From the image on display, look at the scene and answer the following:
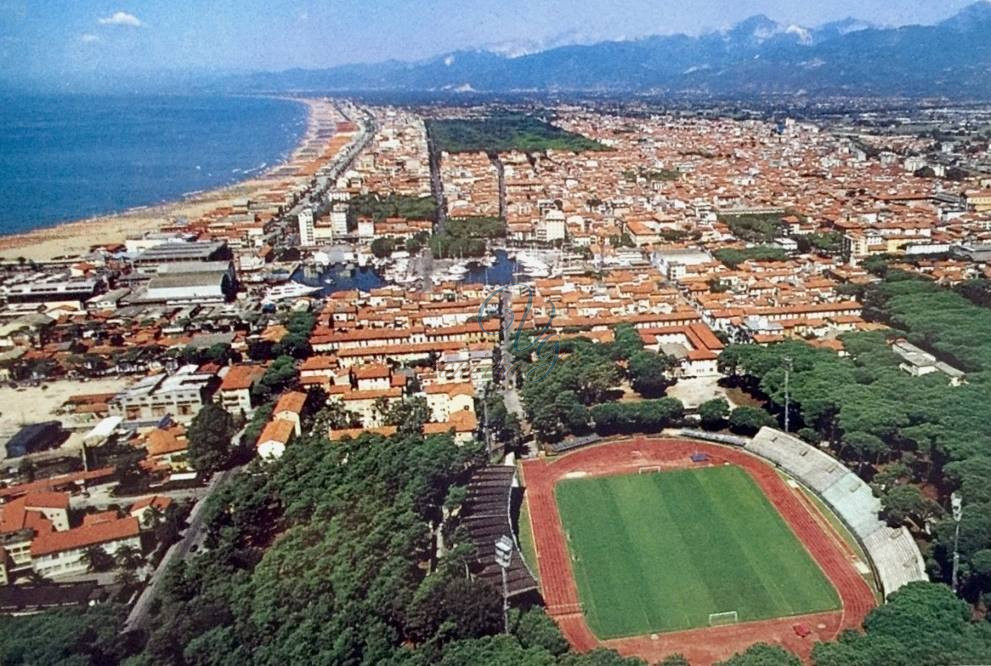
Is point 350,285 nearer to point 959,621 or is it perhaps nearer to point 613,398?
point 613,398

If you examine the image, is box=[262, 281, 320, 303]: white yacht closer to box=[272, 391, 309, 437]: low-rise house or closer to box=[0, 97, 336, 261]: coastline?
box=[272, 391, 309, 437]: low-rise house

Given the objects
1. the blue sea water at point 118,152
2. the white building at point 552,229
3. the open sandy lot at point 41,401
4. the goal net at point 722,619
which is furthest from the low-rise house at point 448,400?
the blue sea water at point 118,152

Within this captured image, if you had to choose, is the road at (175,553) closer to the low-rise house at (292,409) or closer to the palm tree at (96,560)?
the palm tree at (96,560)

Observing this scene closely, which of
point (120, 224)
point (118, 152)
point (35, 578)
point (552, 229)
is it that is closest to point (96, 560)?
point (35, 578)

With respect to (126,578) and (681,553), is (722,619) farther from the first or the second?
(126,578)

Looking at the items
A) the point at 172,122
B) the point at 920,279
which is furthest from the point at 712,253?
the point at 172,122
